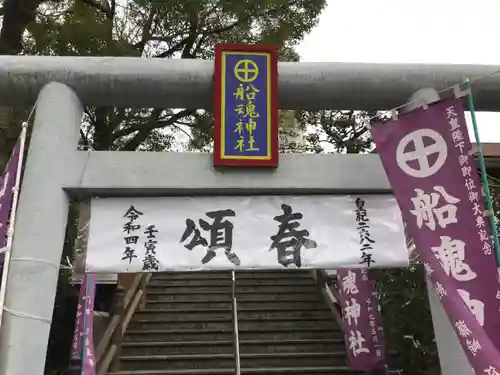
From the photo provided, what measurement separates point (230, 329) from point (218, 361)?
0.79m

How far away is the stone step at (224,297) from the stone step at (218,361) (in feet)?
5.77

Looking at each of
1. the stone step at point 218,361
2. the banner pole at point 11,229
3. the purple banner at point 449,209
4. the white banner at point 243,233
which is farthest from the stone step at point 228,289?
the purple banner at point 449,209

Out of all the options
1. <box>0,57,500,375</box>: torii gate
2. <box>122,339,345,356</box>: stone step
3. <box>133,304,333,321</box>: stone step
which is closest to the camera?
<box>0,57,500,375</box>: torii gate

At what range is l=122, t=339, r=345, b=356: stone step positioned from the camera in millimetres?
7816

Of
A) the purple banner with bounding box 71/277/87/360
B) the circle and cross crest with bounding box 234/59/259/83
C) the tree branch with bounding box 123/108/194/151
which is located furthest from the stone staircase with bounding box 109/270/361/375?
the circle and cross crest with bounding box 234/59/259/83

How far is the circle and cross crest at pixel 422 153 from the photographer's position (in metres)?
4.04

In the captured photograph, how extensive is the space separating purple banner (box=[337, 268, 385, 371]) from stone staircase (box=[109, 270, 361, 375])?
15.0 inches

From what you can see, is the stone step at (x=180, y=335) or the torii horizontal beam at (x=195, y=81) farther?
the stone step at (x=180, y=335)

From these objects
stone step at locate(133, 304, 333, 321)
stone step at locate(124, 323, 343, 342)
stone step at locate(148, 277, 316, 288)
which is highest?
stone step at locate(148, 277, 316, 288)

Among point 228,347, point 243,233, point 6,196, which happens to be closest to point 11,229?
point 6,196

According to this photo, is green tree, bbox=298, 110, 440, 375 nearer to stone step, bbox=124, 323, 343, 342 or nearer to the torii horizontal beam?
stone step, bbox=124, 323, 343, 342

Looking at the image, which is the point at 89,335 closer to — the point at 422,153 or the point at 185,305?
the point at 185,305

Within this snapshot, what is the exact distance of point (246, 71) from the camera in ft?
14.9

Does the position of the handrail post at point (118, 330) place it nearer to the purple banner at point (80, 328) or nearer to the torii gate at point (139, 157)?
the purple banner at point (80, 328)
